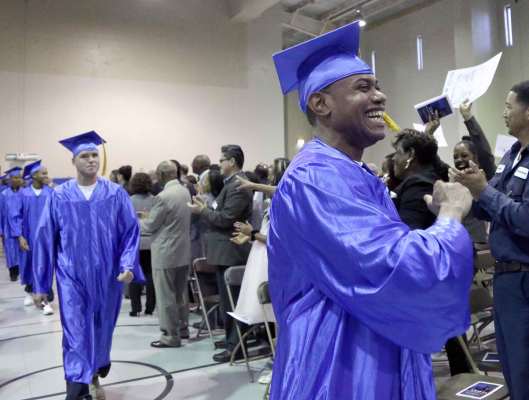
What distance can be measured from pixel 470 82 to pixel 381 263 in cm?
227

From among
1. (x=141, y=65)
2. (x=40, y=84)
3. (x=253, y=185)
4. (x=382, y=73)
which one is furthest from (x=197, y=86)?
(x=253, y=185)

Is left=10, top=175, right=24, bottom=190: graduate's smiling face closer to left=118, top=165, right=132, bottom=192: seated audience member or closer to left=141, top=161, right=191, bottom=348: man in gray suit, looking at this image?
left=118, top=165, right=132, bottom=192: seated audience member

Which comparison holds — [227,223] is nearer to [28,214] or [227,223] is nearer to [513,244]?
[513,244]

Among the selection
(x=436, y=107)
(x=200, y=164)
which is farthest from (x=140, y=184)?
(x=436, y=107)

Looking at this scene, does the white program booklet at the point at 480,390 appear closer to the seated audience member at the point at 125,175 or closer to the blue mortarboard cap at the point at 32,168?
the seated audience member at the point at 125,175

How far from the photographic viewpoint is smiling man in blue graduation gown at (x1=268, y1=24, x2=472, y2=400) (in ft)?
3.54

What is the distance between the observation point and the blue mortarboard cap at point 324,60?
134 centimetres

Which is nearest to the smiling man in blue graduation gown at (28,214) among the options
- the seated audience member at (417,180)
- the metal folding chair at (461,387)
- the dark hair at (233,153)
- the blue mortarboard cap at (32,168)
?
the blue mortarboard cap at (32,168)

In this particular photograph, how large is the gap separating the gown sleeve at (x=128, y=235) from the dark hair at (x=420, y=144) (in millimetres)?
2003

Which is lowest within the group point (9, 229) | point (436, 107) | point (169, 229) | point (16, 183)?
point (9, 229)

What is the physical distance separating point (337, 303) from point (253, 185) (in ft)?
9.40

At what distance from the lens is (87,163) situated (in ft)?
12.4

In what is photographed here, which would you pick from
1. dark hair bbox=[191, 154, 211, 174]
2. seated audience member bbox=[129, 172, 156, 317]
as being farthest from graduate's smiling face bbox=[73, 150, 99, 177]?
dark hair bbox=[191, 154, 211, 174]

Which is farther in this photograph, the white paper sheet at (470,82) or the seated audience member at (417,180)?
the seated audience member at (417,180)
